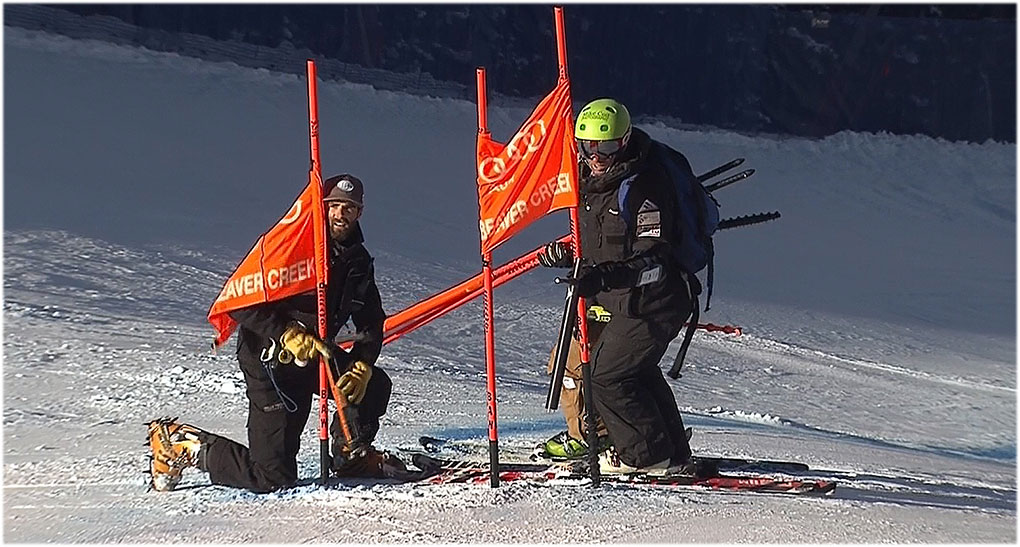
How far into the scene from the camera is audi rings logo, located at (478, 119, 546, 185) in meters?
4.42

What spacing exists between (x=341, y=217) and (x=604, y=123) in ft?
3.34

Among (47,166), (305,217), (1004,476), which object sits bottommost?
(1004,476)

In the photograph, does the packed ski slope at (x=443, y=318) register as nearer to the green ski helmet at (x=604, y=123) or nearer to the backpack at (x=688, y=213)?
the backpack at (x=688, y=213)

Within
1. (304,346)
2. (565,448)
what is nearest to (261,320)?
(304,346)

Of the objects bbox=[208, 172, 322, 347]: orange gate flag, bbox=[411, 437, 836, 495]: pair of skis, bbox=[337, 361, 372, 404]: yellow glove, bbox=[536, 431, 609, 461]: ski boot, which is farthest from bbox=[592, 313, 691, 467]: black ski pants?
bbox=[208, 172, 322, 347]: orange gate flag

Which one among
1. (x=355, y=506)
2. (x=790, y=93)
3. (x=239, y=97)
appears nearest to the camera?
(x=355, y=506)

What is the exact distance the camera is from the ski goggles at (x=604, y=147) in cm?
439

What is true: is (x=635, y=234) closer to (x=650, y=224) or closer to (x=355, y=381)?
(x=650, y=224)

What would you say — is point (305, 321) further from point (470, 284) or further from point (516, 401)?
point (516, 401)

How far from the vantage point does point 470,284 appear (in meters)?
4.88

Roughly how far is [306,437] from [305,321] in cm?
98

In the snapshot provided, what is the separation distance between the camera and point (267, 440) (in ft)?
14.6

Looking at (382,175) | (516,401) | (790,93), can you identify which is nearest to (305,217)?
(516,401)

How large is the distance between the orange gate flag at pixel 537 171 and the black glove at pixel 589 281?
287 millimetres
